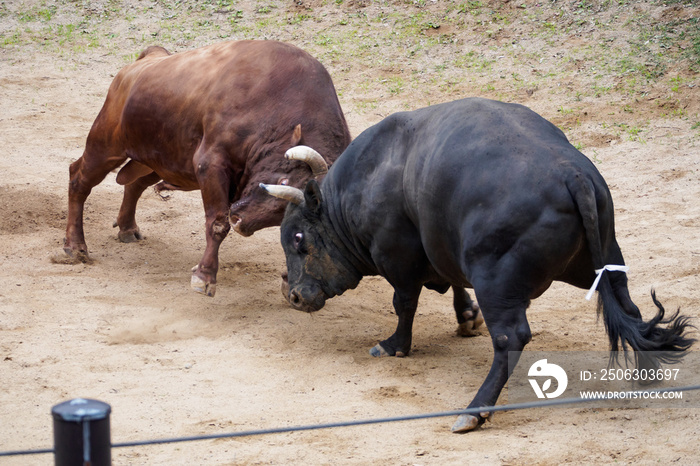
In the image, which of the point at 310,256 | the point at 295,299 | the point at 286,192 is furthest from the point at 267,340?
the point at 286,192

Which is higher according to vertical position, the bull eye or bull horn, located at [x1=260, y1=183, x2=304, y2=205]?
bull horn, located at [x1=260, y1=183, x2=304, y2=205]

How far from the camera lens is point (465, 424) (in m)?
4.39

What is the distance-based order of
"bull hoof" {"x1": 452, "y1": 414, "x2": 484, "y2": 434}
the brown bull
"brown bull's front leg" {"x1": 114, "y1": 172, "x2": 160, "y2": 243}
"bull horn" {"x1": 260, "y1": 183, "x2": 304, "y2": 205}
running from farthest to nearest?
"brown bull's front leg" {"x1": 114, "y1": 172, "x2": 160, "y2": 243} < the brown bull < "bull horn" {"x1": 260, "y1": 183, "x2": 304, "y2": 205} < "bull hoof" {"x1": 452, "y1": 414, "x2": 484, "y2": 434}

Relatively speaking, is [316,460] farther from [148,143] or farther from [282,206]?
[148,143]

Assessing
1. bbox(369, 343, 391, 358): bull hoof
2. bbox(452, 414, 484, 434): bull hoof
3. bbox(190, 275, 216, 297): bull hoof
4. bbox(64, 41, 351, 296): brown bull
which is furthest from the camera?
bbox(190, 275, 216, 297): bull hoof

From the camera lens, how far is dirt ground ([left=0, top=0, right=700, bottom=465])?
4250 millimetres

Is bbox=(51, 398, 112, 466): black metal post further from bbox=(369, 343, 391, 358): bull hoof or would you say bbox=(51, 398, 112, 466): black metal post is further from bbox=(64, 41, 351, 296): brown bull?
bbox=(64, 41, 351, 296): brown bull

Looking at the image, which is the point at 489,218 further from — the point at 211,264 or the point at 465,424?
the point at 211,264

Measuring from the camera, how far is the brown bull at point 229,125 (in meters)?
6.70

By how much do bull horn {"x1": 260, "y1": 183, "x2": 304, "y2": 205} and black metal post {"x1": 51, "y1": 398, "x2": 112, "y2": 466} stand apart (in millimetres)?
3634

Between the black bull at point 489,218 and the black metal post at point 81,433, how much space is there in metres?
2.43

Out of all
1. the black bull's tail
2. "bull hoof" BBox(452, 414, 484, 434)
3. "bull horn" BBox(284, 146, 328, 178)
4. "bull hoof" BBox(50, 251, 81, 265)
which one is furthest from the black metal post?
"bull hoof" BBox(50, 251, 81, 265)

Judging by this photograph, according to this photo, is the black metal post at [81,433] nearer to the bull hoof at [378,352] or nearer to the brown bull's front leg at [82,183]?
the bull hoof at [378,352]

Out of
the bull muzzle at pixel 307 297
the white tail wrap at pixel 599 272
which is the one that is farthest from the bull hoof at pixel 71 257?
the white tail wrap at pixel 599 272
